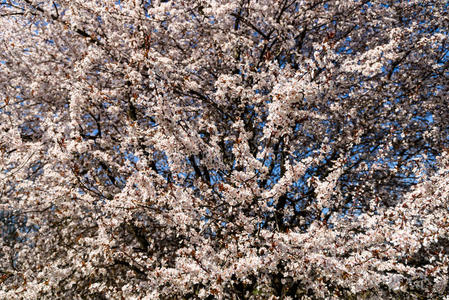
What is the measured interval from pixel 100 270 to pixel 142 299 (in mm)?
1466

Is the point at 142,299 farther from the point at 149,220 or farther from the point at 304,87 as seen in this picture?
the point at 304,87

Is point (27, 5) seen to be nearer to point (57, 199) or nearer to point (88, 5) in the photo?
point (88, 5)

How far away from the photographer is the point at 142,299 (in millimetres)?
4207

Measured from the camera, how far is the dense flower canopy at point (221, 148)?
3793mm

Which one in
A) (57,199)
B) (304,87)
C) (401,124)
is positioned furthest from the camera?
(401,124)

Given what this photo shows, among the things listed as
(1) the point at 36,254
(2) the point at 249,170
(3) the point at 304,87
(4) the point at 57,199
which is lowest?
(1) the point at 36,254

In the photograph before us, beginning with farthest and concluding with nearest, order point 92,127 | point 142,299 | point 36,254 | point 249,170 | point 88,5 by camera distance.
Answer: point 92,127 < point 36,254 < point 88,5 < point 142,299 < point 249,170

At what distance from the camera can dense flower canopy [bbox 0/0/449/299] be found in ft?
12.4

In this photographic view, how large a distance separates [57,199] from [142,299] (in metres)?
2.16

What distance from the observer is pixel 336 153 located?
241 inches

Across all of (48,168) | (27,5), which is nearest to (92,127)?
(48,168)

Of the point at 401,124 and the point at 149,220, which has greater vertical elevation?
the point at 401,124

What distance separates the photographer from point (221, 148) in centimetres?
604

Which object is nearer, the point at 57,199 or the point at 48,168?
the point at 57,199
